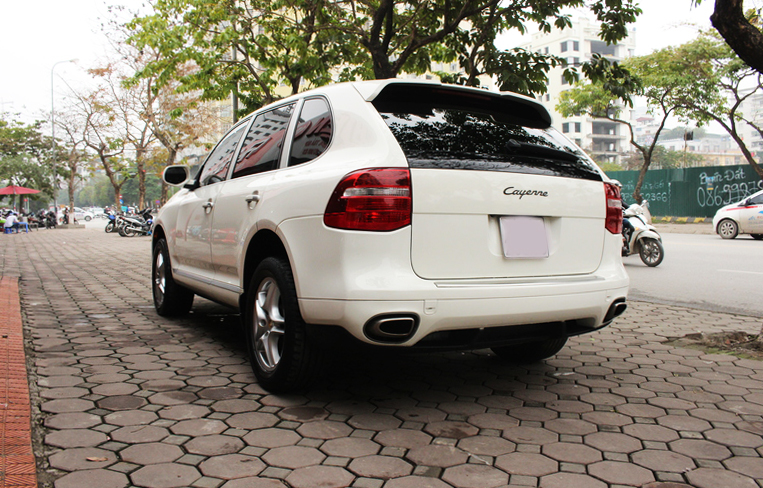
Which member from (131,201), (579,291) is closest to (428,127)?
(579,291)

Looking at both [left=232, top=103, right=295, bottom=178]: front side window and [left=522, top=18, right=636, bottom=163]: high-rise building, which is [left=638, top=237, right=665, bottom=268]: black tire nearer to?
[left=232, top=103, right=295, bottom=178]: front side window

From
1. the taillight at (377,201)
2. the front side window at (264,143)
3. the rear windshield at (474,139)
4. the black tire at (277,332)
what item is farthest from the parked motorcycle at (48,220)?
the taillight at (377,201)

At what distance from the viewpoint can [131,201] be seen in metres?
112

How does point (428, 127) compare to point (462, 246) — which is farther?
point (428, 127)

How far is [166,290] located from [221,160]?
1572 millimetres

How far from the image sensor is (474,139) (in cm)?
319

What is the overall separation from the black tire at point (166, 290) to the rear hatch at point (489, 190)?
316 centimetres

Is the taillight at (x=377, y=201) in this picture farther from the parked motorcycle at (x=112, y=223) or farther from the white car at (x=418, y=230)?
the parked motorcycle at (x=112, y=223)

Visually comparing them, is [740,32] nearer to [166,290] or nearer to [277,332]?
Result: [277,332]

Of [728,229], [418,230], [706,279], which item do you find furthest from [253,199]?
[728,229]

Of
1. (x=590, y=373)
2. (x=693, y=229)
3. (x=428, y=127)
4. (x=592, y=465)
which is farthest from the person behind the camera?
(x=693, y=229)

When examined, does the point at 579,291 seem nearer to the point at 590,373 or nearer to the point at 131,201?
the point at 590,373

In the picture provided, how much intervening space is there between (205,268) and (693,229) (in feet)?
70.5

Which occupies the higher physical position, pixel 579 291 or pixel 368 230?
pixel 368 230
